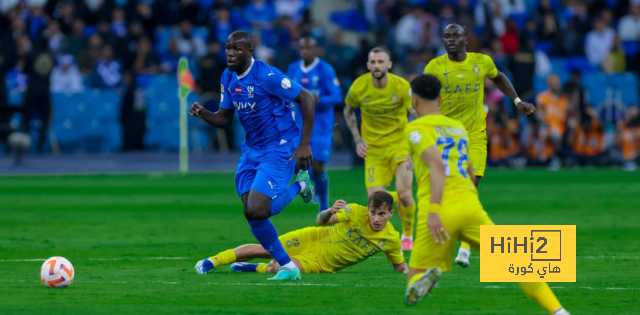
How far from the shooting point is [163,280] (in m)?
11.1

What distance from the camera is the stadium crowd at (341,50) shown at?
28594 mm

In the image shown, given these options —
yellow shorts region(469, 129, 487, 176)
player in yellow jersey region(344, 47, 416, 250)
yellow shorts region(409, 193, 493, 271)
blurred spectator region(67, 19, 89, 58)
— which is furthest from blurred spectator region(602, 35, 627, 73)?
yellow shorts region(409, 193, 493, 271)

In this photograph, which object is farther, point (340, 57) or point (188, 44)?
point (188, 44)

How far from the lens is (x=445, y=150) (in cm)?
852

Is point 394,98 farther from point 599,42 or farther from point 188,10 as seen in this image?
point 188,10

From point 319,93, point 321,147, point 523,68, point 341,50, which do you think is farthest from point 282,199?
point 341,50

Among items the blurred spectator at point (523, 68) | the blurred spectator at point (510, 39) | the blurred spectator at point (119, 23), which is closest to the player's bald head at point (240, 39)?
the blurred spectator at point (523, 68)

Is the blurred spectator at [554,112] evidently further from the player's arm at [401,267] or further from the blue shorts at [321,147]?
the player's arm at [401,267]

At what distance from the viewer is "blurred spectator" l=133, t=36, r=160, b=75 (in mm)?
31172

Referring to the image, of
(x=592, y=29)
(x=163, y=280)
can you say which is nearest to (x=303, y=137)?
(x=163, y=280)

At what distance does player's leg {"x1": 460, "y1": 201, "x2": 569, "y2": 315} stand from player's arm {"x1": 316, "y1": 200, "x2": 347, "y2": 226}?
2.96 m

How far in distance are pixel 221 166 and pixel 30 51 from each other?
21.4 feet

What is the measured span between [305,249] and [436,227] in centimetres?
373

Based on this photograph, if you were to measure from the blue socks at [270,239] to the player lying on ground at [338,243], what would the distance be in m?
0.54
